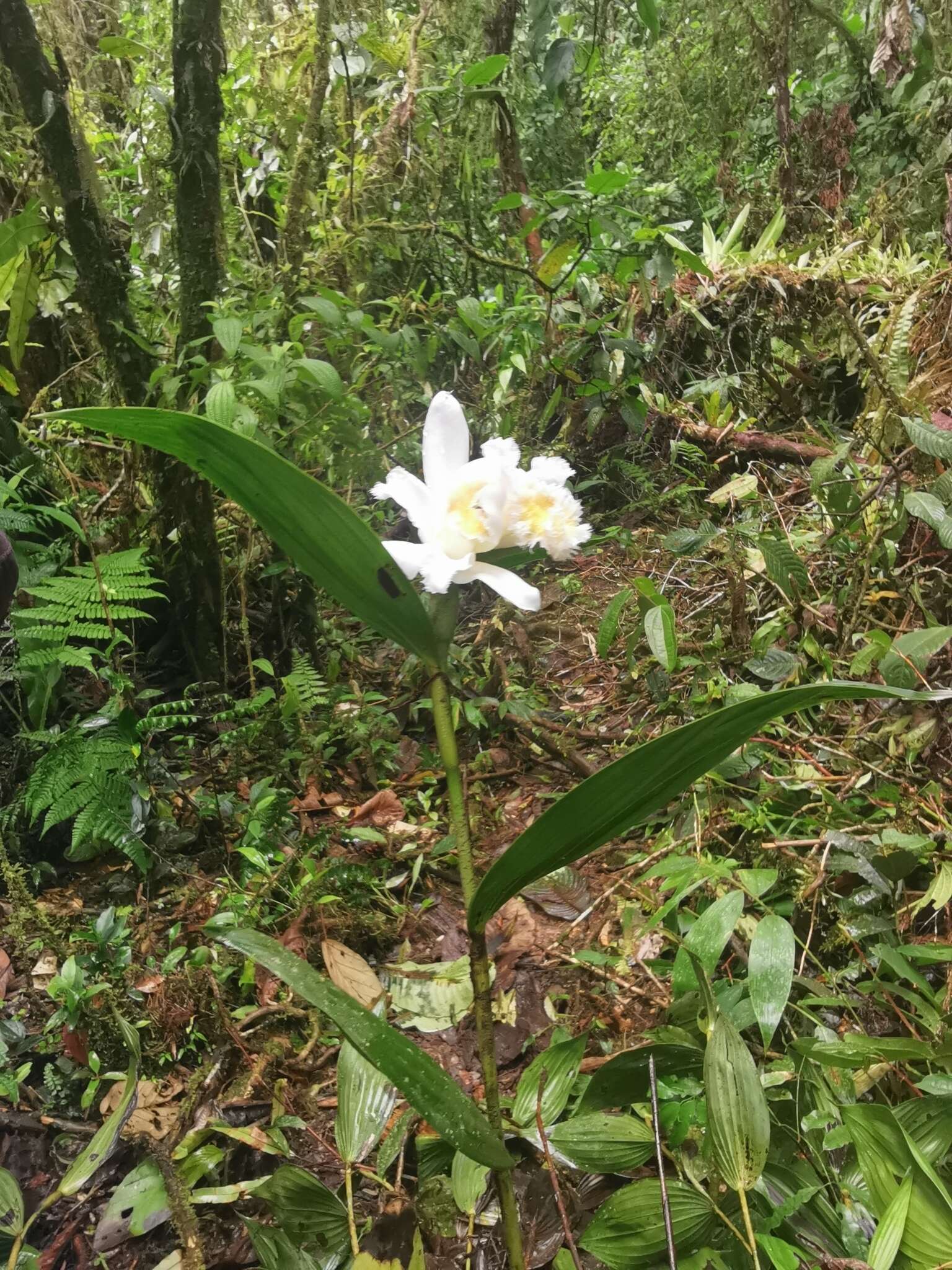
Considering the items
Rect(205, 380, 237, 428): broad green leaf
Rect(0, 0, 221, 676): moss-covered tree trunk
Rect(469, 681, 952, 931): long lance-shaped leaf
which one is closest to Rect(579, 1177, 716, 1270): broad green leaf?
Rect(469, 681, 952, 931): long lance-shaped leaf

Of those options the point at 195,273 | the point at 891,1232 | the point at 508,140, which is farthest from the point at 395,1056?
the point at 508,140

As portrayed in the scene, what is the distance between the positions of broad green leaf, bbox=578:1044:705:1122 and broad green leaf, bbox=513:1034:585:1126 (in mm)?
22

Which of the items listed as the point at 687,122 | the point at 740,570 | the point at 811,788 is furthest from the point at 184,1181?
the point at 687,122

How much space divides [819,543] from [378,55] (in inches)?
60.2

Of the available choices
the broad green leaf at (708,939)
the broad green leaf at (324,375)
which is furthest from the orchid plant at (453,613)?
the broad green leaf at (324,375)

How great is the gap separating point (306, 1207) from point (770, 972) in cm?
46

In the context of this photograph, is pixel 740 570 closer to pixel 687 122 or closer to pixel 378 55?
pixel 378 55

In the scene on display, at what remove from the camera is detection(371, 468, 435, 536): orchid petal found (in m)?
0.50

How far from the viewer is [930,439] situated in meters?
1.15

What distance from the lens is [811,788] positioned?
3.64 feet

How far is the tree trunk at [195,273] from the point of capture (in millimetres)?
1319

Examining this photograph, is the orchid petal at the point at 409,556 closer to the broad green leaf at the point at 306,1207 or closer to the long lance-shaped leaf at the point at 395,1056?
the long lance-shaped leaf at the point at 395,1056

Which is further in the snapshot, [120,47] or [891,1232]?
[120,47]

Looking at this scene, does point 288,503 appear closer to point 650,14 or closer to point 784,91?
point 650,14
